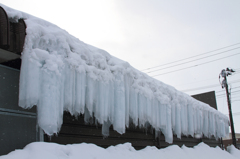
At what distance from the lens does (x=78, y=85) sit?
404 cm

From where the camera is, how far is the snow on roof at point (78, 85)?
11.1 ft

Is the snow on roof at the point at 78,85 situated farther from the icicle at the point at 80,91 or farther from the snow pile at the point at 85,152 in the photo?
the snow pile at the point at 85,152

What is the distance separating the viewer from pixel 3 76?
11.8 ft

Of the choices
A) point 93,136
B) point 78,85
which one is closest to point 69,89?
point 78,85

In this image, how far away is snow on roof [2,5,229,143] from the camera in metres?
3.39

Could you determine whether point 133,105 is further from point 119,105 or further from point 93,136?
point 93,136

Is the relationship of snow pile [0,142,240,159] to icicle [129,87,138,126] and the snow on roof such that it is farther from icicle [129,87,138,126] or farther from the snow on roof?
icicle [129,87,138,126]

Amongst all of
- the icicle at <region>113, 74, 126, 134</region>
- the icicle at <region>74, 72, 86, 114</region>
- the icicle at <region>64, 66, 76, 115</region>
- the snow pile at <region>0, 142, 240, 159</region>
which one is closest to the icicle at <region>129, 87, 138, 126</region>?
the icicle at <region>113, 74, 126, 134</region>

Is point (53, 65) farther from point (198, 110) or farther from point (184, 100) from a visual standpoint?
point (198, 110)

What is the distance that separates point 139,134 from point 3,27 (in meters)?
4.74

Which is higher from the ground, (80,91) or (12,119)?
(80,91)

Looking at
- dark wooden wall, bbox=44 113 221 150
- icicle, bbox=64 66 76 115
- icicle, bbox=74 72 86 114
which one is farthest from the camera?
dark wooden wall, bbox=44 113 221 150

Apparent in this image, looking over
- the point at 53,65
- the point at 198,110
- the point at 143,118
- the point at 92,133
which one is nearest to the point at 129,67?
the point at 143,118

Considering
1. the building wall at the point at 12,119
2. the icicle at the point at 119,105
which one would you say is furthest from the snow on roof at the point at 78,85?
the building wall at the point at 12,119
